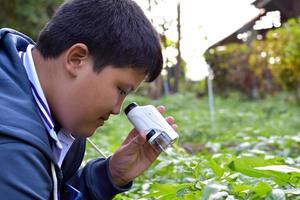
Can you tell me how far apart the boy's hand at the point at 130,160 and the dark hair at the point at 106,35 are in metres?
0.35

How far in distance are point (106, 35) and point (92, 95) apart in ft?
0.50

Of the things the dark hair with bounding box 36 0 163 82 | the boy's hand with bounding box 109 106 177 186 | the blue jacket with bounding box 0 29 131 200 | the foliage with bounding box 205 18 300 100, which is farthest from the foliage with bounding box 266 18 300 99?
the blue jacket with bounding box 0 29 131 200

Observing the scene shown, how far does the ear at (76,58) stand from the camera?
1.31 m

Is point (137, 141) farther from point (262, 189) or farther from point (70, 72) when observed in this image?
point (262, 189)

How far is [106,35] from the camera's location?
134cm

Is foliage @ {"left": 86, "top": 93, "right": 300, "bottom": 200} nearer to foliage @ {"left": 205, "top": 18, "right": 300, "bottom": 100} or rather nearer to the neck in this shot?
the neck

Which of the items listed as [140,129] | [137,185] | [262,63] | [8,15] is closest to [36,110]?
[140,129]

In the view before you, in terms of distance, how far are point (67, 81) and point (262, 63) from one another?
1237 centimetres

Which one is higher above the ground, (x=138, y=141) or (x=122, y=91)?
(x=122, y=91)

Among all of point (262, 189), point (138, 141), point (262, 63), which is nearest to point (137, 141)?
point (138, 141)

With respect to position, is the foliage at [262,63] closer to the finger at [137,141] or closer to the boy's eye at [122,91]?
→ the finger at [137,141]

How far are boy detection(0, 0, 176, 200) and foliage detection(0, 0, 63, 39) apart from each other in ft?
27.7

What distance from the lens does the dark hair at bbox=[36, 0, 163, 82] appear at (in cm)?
133

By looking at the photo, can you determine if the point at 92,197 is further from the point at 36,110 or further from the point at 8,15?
the point at 8,15
